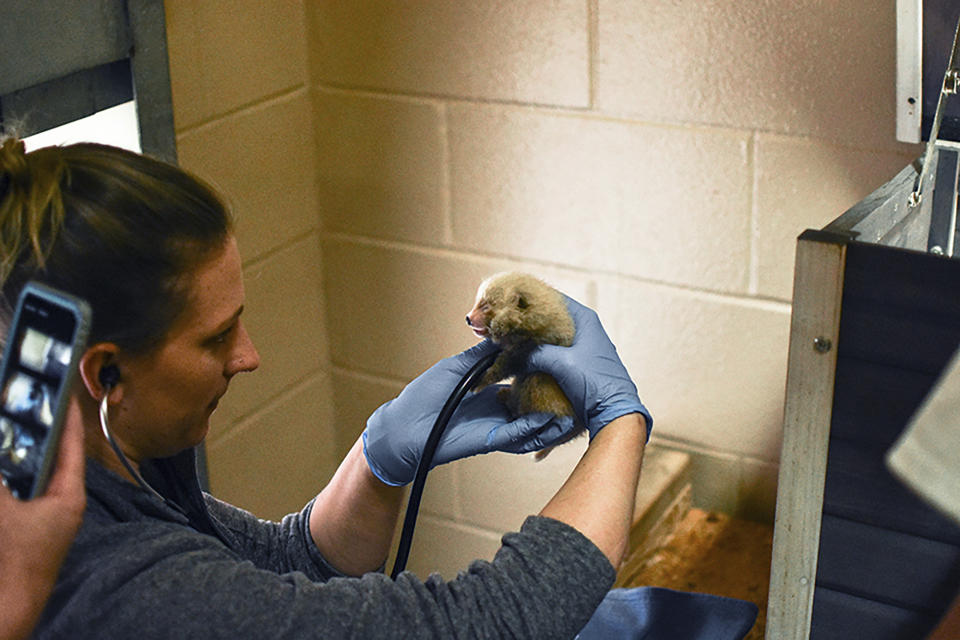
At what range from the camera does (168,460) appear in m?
1.30

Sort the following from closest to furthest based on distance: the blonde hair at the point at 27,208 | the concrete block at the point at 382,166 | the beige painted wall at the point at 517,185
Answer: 1. the blonde hair at the point at 27,208
2. the beige painted wall at the point at 517,185
3. the concrete block at the point at 382,166

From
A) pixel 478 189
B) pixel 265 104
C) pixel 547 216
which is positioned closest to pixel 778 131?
pixel 547 216

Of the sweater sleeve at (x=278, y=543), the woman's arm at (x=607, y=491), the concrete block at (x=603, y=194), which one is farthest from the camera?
the concrete block at (x=603, y=194)

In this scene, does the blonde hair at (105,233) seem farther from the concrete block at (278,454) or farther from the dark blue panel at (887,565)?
the concrete block at (278,454)

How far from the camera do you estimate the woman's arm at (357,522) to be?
4.95ft

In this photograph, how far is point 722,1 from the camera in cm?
188

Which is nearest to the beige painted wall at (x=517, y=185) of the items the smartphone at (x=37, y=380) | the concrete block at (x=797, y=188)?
the concrete block at (x=797, y=188)

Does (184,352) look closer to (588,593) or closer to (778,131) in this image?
(588,593)

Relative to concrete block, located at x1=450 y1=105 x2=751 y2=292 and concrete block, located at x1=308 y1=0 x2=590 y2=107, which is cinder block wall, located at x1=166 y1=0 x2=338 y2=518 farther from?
concrete block, located at x1=450 y1=105 x2=751 y2=292

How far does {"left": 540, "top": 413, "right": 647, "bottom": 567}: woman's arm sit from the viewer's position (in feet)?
3.84

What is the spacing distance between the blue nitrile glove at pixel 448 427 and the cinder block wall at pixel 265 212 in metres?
0.83

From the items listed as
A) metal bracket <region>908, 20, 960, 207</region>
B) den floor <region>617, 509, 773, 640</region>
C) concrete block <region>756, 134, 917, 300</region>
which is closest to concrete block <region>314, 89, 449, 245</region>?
concrete block <region>756, 134, 917, 300</region>

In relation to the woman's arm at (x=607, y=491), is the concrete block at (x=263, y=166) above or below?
above

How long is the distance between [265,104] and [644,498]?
3.67 feet
